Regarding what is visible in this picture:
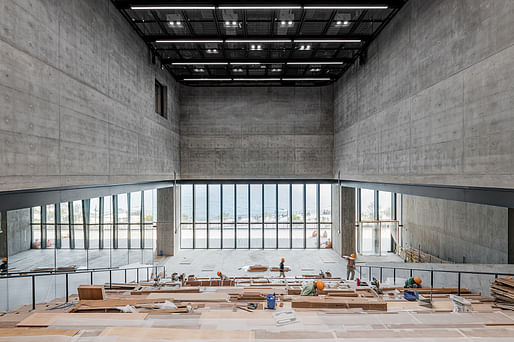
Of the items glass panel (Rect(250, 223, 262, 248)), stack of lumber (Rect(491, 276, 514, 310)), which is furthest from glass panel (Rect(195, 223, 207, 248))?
stack of lumber (Rect(491, 276, 514, 310))

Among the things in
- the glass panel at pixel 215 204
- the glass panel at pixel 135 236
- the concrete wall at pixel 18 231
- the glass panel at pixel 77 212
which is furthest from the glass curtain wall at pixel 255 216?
the concrete wall at pixel 18 231

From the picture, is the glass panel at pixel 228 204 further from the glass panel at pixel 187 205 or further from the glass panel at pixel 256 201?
the glass panel at pixel 187 205

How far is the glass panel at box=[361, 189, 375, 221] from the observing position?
2266 centimetres

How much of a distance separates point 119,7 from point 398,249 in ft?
73.4

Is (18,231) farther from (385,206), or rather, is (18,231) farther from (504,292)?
(385,206)

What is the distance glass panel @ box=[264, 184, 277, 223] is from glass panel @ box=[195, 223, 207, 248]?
4.97 m

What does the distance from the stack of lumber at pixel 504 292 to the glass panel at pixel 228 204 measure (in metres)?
18.0

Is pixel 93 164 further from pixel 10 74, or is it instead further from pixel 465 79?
pixel 465 79

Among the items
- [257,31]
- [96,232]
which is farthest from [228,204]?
[257,31]

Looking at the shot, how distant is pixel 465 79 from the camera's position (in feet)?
25.9

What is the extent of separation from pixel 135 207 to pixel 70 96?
410 inches

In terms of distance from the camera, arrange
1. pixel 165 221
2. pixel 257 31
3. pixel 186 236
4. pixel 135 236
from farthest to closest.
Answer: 1. pixel 186 236
2. pixel 165 221
3. pixel 135 236
4. pixel 257 31

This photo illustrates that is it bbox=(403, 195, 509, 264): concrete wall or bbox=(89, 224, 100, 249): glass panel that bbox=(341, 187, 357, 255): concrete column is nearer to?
bbox=(403, 195, 509, 264): concrete wall

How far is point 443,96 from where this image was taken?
8.84 meters
